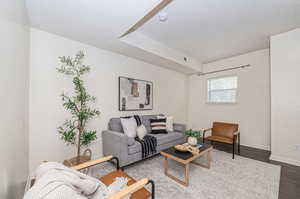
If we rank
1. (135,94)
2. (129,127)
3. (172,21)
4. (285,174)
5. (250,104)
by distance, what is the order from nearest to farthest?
(285,174) < (172,21) < (129,127) < (135,94) < (250,104)

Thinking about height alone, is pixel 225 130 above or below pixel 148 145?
above

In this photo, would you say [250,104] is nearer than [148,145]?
No

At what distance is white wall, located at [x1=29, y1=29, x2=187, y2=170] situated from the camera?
2.01 m

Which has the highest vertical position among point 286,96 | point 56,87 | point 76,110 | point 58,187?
point 56,87

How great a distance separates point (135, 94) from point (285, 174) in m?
3.30

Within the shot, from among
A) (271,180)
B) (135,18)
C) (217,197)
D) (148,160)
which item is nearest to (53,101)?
(135,18)

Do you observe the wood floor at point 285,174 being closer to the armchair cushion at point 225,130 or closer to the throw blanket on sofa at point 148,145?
the armchair cushion at point 225,130

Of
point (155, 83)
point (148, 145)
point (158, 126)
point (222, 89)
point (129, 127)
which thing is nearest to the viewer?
point (148, 145)

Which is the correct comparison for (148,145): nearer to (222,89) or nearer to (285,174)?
(285,174)

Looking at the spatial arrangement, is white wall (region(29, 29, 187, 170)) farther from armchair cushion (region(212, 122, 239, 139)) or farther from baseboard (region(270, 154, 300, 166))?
baseboard (region(270, 154, 300, 166))

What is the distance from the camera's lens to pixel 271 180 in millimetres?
1963

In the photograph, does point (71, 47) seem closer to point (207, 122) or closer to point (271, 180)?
point (271, 180)

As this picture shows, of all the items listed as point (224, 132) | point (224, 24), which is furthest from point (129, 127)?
point (224, 24)

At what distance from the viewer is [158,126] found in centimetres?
317
